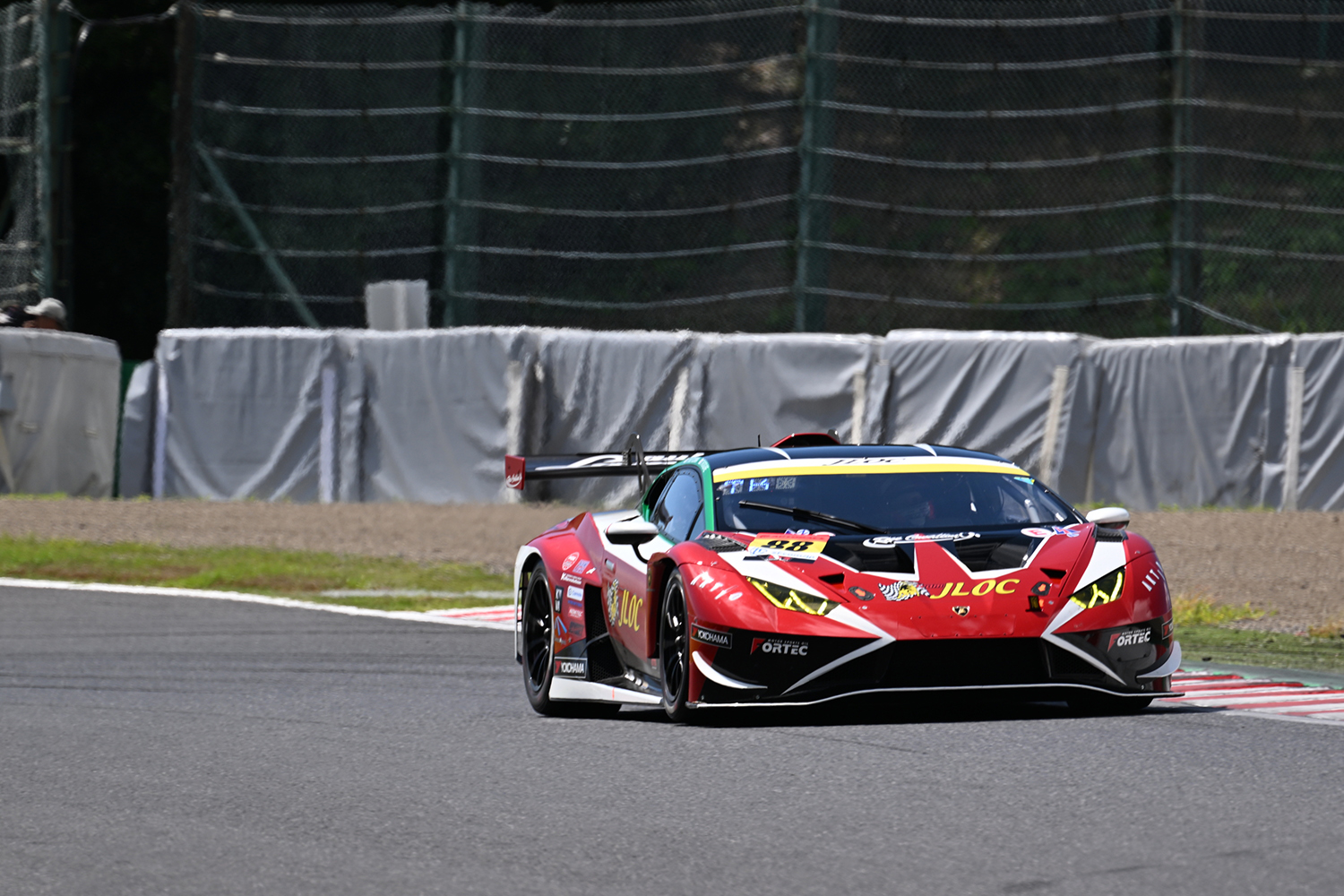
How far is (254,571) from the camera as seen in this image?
62.2ft

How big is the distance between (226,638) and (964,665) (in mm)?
7100

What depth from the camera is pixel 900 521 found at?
30.8 ft

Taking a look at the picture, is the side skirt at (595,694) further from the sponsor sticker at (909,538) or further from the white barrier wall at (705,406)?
the white barrier wall at (705,406)

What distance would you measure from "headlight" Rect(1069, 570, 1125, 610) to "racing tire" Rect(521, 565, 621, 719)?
8.13 ft

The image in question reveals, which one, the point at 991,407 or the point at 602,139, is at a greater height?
the point at 602,139

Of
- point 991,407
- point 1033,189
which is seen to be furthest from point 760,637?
point 1033,189

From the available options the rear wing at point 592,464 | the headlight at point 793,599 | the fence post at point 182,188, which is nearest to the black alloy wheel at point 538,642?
the rear wing at point 592,464

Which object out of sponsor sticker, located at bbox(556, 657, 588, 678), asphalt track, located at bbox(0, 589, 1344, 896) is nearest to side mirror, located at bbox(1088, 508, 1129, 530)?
asphalt track, located at bbox(0, 589, 1344, 896)

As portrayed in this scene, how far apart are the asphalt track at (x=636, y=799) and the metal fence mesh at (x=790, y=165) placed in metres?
13.1

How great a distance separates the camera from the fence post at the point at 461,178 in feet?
80.8

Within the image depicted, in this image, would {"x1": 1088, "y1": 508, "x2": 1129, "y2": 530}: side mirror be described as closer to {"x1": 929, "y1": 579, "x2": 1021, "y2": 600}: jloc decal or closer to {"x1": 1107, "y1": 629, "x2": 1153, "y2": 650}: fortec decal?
{"x1": 1107, "y1": 629, "x2": 1153, "y2": 650}: fortec decal

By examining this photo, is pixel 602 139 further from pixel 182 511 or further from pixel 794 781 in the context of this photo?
pixel 794 781

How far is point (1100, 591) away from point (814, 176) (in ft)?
50.4

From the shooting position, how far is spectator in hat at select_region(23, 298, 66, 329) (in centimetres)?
2595
